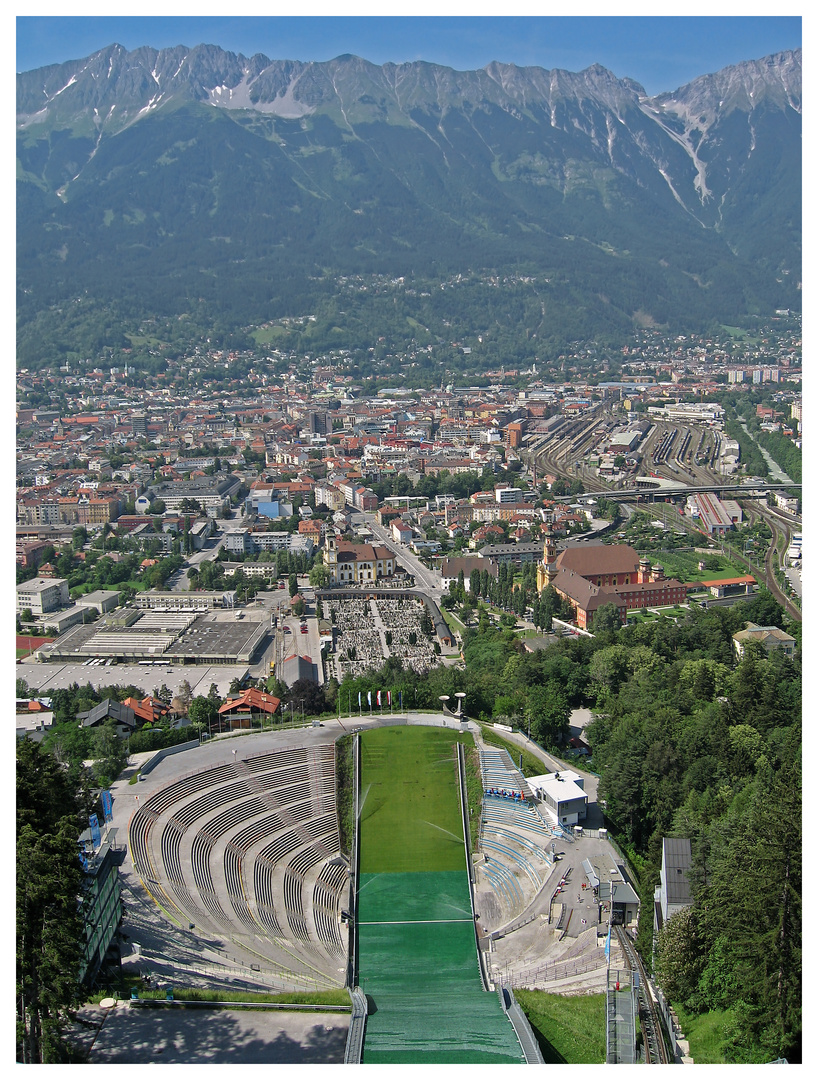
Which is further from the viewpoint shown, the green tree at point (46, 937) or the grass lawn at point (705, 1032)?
the grass lawn at point (705, 1032)

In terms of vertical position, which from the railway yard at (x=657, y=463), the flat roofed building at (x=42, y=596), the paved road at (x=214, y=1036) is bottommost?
the paved road at (x=214, y=1036)

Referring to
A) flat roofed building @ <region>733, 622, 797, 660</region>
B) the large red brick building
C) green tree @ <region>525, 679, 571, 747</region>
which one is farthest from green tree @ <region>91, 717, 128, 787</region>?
the large red brick building

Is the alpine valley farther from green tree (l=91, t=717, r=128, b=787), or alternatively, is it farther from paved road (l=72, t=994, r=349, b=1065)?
paved road (l=72, t=994, r=349, b=1065)

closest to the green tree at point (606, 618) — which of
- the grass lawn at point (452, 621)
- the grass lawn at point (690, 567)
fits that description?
the grass lawn at point (452, 621)

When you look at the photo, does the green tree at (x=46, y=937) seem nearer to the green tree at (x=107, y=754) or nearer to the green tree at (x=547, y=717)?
the green tree at (x=107, y=754)

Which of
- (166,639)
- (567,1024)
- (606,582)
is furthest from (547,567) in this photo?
(567,1024)

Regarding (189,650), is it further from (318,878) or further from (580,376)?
(580,376)
